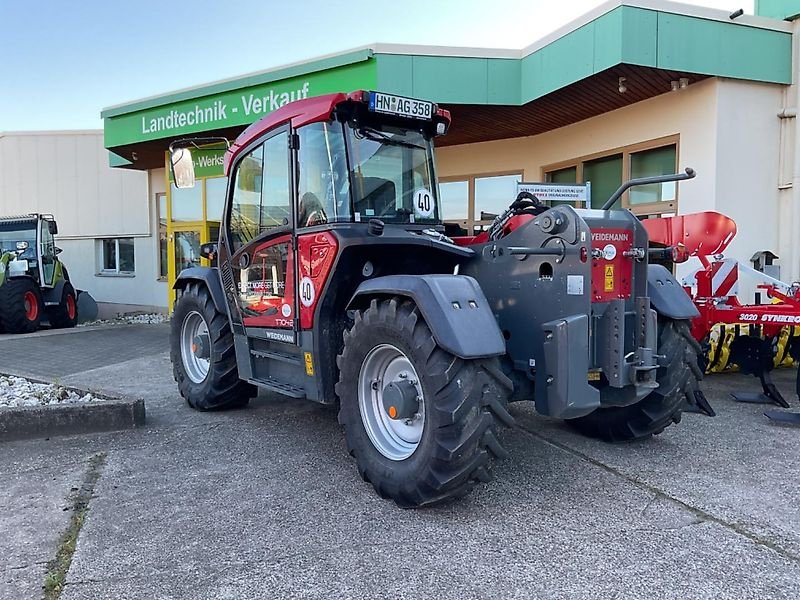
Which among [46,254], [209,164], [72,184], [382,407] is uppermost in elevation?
[72,184]

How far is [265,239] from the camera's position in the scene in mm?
4828

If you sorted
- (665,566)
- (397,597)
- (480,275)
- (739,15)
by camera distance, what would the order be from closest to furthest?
(397,597)
(665,566)
(480,275)
(739,15)

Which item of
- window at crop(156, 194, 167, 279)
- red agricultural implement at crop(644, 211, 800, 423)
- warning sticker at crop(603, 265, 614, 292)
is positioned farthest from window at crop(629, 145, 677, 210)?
window at crop(156, 194, 167, 279)

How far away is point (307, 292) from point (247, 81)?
23.8 feet

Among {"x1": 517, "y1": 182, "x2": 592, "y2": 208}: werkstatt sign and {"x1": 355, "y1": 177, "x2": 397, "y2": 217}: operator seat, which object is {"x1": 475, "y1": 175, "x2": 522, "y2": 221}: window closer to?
{"x1": 517, "y1": 182, "x2": 592, "y2": 208}: werkstatt sign

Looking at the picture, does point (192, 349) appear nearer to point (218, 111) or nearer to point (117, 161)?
point (218, 111)

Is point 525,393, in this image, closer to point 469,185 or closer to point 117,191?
point 469,185

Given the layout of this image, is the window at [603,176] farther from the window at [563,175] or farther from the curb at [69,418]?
the curb at [69,418]

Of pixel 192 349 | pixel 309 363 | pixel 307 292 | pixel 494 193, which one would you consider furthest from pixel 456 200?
pixel 309 363

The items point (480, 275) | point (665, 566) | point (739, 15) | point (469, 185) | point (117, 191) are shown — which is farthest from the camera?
point (117, 191)

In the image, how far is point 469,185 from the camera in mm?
11625

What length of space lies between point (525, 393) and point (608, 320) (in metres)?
0.64

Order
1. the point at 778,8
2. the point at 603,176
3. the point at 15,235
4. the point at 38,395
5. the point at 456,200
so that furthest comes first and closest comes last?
the point at 15,235 < the point at 456,200 < the point at 603,176 < the point at 778,8 < the point at 38,395

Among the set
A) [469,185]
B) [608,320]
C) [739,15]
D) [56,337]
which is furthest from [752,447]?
[56,337]
